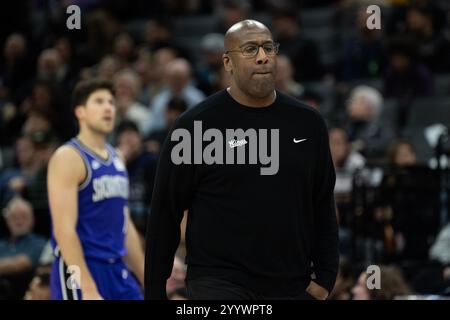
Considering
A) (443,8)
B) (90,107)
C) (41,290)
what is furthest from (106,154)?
(443,8)

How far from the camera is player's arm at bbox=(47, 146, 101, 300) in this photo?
728 cm

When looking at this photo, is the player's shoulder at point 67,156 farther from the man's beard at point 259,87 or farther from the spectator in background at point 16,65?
the spectator in background at point 16,65

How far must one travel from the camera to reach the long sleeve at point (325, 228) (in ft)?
18.5

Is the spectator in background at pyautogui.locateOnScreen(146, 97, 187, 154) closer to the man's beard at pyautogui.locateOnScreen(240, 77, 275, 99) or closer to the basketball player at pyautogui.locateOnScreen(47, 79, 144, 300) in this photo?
the basketball player at pyautogui.locateOnScreen(47, 79, 144, 300)

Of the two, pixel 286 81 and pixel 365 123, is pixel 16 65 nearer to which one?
pixel 286 81

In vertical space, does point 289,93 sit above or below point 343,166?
above

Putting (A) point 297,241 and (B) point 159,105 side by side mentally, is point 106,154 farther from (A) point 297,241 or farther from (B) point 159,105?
(B) point 159,105

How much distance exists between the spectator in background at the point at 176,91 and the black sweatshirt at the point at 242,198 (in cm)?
679

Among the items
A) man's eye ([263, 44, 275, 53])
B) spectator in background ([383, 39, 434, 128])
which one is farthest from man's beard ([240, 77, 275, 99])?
spectator in background ([383, 39, 434, 128])

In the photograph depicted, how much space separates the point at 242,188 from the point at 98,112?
8.51 ft

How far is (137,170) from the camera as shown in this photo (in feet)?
36.6

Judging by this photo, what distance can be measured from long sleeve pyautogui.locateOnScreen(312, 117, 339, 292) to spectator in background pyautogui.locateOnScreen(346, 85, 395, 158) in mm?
5449

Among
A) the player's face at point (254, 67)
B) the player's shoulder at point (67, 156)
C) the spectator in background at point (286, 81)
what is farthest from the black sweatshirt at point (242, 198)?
the spectator in background at point (286, 81)

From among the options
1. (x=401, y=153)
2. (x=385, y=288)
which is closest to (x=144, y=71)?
(x=401, y=153)
